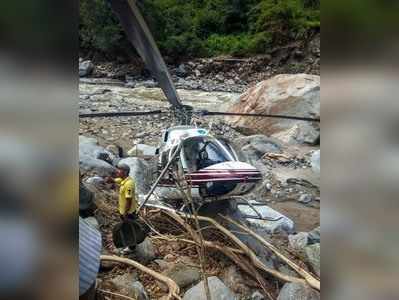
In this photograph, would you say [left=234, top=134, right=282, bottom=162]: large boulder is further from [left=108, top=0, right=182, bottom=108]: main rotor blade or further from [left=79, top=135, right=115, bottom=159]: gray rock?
[left=79, top=135, right=115, bottom=159]: gray rock

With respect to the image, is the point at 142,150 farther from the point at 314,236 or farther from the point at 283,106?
the point at 314,236

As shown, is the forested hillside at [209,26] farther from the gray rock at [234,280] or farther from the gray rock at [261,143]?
the gray rock at [234,280]

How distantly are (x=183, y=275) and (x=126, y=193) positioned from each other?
0.49 metres

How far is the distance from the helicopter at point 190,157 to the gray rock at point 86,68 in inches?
8.2

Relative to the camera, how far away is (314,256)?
Answer: 2609 millimetres

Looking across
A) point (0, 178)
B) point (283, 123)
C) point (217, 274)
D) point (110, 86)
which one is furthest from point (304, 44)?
point (0, 178)

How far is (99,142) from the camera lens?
2.67 m

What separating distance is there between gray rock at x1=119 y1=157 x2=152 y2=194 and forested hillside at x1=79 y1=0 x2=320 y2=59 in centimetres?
55

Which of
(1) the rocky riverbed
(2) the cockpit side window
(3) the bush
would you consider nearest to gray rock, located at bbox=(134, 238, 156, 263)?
(1) the rocky riverbed

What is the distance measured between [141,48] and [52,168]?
0.91 meters

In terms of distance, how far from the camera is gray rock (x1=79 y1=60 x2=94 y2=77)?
2.61m

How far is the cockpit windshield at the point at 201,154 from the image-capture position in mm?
2699

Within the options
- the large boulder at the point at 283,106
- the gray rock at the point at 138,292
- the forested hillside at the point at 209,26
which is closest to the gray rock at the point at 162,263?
the gray rock at the point at 138,292

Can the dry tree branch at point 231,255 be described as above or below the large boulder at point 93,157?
below
